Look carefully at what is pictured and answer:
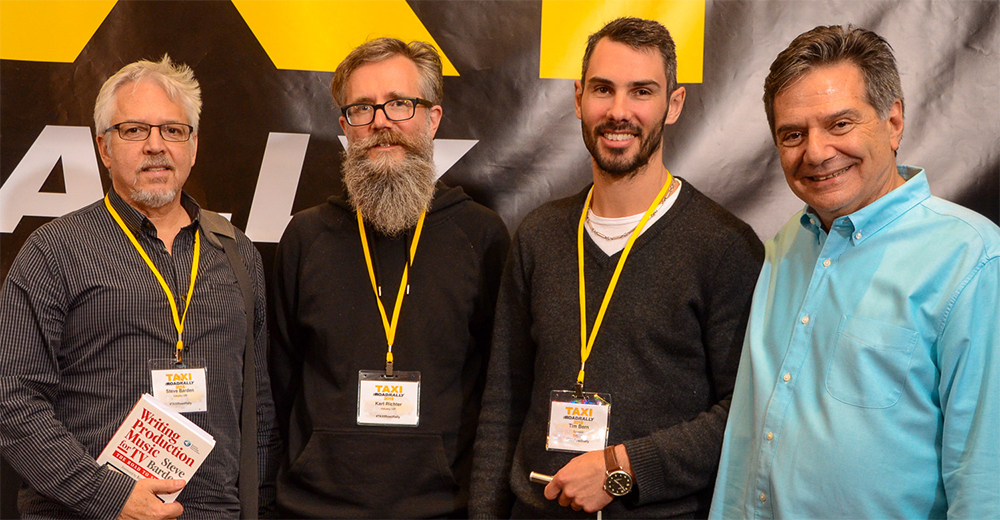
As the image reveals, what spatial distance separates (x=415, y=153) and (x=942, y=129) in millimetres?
1975

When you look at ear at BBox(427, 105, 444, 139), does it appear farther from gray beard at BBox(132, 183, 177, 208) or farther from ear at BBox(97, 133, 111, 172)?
ear at BBox(97, 133, 111, 172)

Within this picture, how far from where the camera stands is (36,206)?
314 cm

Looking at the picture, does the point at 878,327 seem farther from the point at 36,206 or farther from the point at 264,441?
the point at 36,206

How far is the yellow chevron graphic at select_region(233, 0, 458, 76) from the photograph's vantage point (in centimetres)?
313

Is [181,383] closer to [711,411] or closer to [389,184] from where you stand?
[389,184]

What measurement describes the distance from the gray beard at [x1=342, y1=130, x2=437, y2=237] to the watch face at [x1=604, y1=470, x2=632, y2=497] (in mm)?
Result: 1067

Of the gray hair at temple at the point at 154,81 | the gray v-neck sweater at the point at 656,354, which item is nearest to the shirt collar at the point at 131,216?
the gray hair at temple at the point at 154,81

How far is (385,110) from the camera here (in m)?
2.56

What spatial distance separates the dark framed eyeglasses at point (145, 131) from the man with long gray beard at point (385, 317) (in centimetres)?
47

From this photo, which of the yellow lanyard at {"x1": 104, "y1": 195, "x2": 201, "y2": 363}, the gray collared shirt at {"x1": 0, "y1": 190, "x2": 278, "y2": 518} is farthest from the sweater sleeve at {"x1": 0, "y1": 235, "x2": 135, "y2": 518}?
the yellow lanyard at {"x1": 104, "y1": 195, "x2": 201, "y2": 363}

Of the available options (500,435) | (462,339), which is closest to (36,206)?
(462,339)

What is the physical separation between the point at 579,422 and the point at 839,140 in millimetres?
934

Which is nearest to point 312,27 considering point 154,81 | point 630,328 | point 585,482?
point 154,81

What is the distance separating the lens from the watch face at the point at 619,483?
1.95 metres
